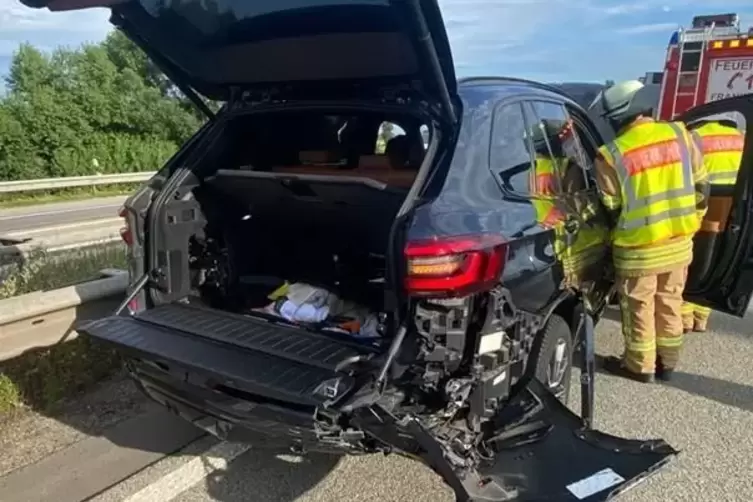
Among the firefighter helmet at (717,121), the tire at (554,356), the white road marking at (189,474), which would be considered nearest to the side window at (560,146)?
the tire at (554,356)

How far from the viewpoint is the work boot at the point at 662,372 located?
4.60 metres

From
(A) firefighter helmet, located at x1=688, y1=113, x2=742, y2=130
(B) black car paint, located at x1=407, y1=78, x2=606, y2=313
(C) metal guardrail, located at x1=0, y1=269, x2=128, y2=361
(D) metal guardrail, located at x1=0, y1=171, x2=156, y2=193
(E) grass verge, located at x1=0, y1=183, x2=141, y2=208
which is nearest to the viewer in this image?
(B) black car paint, located at x1=407, y1=78, x2=606, y2=313

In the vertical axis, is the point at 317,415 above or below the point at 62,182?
above

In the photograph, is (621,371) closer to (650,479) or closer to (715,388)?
(715,388)

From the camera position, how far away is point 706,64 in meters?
8.65

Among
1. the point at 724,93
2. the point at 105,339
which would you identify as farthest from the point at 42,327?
the point at 724,93

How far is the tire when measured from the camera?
10.9ft

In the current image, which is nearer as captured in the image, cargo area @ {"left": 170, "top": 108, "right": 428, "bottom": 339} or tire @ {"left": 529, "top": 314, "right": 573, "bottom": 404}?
tire @ {"left": 529, "top": 314, "right": 573, "bottom": 404}

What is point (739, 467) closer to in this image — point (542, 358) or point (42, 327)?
point (542, 358)

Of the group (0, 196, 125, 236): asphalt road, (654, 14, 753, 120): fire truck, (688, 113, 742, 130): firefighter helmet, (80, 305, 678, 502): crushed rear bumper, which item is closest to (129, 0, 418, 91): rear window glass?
(80, 305, 678, 502): crushed rear bumper

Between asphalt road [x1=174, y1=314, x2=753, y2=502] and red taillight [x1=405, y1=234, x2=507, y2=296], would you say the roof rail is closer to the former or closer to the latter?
red taillight [x1=405, y1=234, x2=507, y2=296]

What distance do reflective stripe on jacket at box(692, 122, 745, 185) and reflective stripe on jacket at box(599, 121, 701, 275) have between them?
54 centimetres

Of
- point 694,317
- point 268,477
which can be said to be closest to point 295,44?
point 268,477

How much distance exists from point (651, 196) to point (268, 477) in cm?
274
